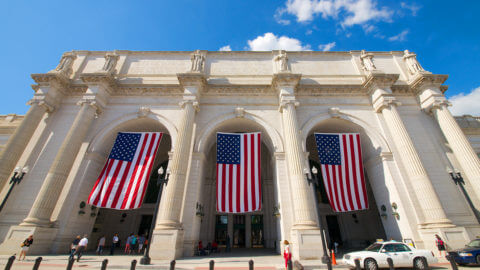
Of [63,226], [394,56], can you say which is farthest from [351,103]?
[63,226]

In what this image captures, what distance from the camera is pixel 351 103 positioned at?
2006 cm

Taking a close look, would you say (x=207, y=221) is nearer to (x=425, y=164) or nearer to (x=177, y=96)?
(x=177, y=96)

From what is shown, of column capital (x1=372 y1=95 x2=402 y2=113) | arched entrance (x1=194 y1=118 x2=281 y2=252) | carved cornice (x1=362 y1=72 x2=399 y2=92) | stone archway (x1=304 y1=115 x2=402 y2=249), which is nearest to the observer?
stone archway (x1=304 y1=115 x2=402 y2=249)

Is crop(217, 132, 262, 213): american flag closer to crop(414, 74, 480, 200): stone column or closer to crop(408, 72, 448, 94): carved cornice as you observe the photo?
crop(414, 74, 480, 200): stone column

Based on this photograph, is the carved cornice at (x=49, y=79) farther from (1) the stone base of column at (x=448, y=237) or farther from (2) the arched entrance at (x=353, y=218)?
(1) the stone base of column at (x=448, y=237)

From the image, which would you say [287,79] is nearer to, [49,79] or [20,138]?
[49,79]

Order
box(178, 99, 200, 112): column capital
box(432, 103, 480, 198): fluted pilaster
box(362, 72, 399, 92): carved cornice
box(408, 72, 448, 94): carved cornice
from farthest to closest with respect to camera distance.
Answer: box(408, 72, 448, 94): carved cornice → box(362, 72, 399, 92): carved cornice → box(178, 99, 200, 112): column capital → box(432, 103, 480, 198): fluted pilaster

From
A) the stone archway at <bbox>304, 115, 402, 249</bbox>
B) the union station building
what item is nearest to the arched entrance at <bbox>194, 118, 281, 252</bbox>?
the union station building

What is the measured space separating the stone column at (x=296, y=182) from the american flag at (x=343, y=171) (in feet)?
A: 7.65

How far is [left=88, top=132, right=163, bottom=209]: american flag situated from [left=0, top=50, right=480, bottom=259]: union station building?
174 centimetres

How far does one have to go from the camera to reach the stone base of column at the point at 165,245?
12508mm

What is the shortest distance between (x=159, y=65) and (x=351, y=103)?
19.9 metres

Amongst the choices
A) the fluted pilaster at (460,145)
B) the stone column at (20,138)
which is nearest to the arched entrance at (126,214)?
the stone column at (20,138)

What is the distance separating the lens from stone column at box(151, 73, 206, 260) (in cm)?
1280
